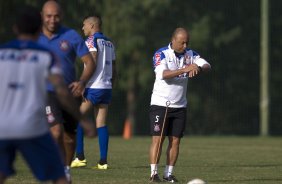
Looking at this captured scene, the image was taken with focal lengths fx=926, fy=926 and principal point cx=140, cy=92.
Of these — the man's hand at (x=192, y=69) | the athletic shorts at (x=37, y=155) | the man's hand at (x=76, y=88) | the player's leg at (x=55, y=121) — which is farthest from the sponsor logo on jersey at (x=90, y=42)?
the athletic shorts at (x=37, y=155)

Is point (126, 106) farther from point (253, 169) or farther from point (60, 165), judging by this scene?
point (60, 165)

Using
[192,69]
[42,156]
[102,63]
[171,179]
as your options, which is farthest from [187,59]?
[42,156]

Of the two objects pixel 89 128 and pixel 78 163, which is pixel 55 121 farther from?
pixel 78 163

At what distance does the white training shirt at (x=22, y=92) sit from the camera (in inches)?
280

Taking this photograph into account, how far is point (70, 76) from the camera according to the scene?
33.2 ft

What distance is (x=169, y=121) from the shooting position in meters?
12.3

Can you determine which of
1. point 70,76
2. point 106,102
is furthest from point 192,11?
point 70,76

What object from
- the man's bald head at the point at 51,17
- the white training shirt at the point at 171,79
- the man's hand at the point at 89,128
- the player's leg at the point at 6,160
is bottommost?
the player's leg at the point at 6,160

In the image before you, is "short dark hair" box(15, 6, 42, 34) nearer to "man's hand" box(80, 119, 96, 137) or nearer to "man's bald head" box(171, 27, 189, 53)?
"man's hand" box(80, 119, 96, 137)

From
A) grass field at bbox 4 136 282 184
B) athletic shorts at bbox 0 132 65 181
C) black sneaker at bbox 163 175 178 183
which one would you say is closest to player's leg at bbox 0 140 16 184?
athletic shorts at bbox 0 132 65 181

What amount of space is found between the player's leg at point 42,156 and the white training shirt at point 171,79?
15.8 ft

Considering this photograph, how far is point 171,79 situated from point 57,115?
2.61 metres

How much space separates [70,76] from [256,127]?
27.7m

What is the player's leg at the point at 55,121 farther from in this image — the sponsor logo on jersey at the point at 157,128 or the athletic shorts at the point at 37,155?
the athletic shorts at the point at 37,155
